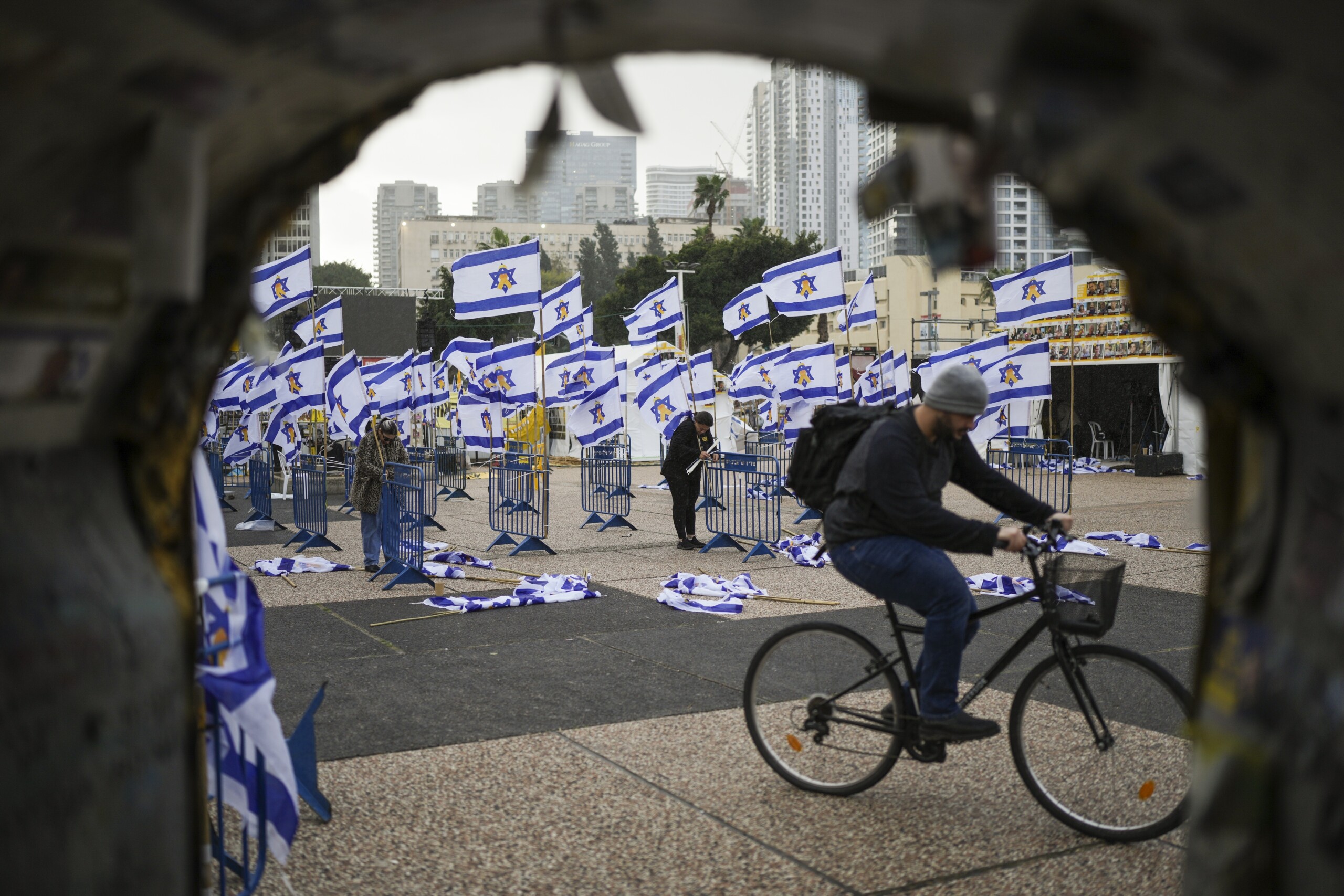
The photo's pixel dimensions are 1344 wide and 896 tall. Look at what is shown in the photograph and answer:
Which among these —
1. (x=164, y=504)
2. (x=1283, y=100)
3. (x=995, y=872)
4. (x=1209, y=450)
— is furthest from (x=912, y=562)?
(x=1283, y=100)

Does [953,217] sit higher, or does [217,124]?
[217,124]

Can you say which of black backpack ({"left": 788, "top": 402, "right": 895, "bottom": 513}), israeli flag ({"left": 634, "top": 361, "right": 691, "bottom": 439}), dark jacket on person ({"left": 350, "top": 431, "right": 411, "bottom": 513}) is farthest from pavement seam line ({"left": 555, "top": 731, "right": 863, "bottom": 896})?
israeli flag ({"left": 634, "top": 361, "right": 691, "bottom": 439})

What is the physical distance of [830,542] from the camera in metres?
4.65

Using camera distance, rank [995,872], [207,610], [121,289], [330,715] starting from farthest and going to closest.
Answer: [330,715]
[995,872]
[207,610]
[121,289]

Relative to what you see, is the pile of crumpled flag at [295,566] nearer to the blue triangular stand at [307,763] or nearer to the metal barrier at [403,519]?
the metal barrier at [403,519]

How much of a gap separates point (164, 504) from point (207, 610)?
0.98 m

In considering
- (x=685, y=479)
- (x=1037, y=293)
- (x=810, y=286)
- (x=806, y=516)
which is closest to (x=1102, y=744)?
(x=685, y=479)

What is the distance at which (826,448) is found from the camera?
15.6ft

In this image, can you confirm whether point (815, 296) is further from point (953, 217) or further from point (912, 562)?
point (953, 217)

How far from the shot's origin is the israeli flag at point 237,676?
10.7 ft

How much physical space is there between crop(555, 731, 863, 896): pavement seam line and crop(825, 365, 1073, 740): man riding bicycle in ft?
2.41

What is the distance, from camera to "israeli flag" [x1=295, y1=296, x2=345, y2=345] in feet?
51.6

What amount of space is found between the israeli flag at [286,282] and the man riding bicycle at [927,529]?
10.7m

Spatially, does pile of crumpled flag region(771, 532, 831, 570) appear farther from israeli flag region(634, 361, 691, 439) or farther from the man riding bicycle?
the man riding bicycle
